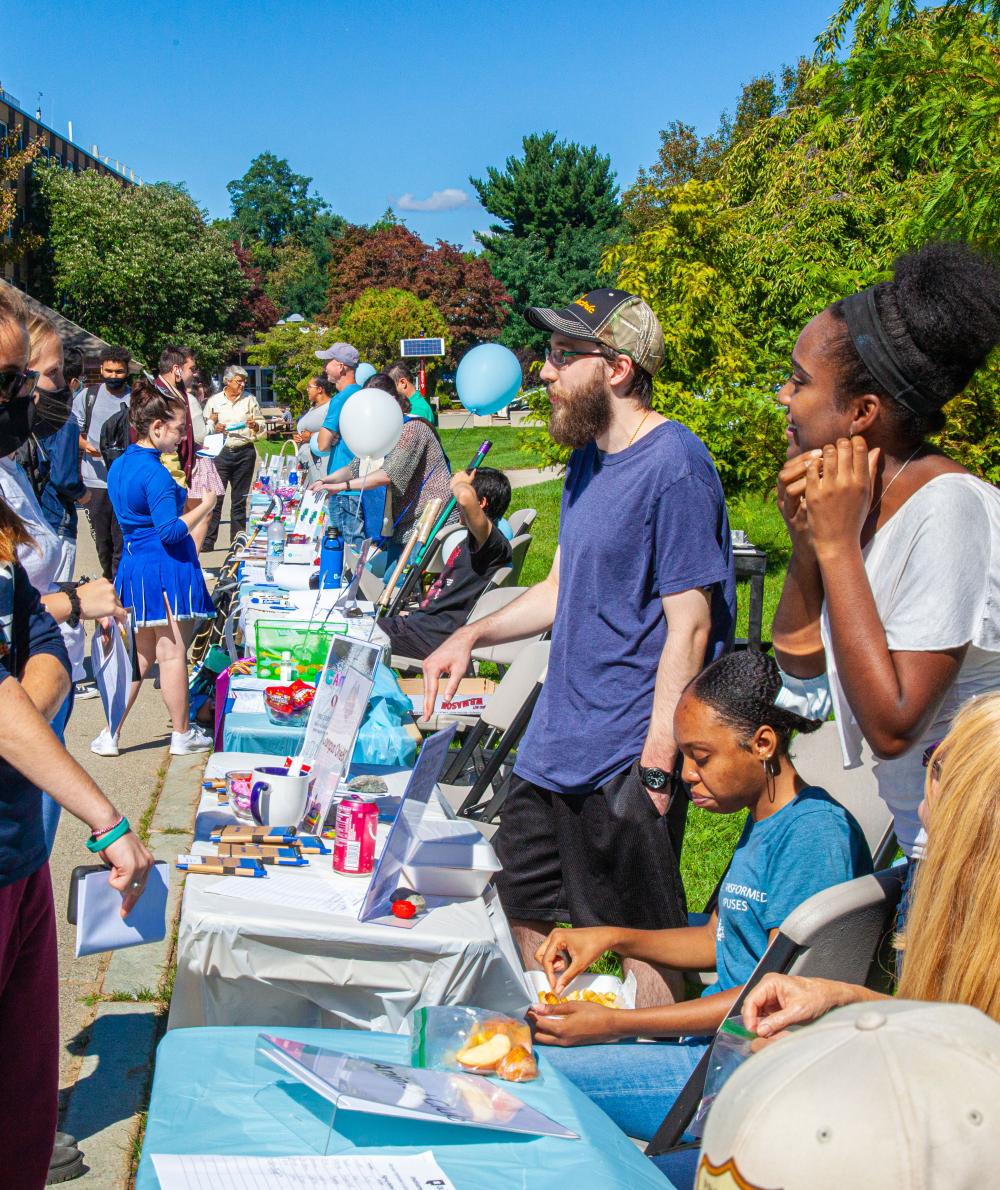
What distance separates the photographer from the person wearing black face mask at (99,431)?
350 inches

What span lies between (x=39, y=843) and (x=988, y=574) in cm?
181

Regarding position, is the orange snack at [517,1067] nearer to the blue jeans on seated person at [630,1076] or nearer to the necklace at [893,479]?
the blue jeans on seated person at [630,1076]

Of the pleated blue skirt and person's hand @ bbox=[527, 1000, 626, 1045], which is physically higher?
the pleated blue skirt

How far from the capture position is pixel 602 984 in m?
2.81

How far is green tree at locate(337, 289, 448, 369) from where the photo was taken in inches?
1190

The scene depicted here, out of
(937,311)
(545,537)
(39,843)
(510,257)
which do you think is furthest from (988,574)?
(510,257)

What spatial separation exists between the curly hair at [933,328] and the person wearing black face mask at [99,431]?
25.7 ft

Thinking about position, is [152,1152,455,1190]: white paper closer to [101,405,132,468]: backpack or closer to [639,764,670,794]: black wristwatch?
[639,764,670,794]: black wristwatch

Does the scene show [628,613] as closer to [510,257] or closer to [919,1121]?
[919,1121]

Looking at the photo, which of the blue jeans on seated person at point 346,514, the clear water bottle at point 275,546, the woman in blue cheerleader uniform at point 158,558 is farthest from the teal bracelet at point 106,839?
the blue jeans on seated person at point 346,514

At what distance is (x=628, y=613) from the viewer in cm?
302

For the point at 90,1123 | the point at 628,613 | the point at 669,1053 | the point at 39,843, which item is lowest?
the point at 90,1123

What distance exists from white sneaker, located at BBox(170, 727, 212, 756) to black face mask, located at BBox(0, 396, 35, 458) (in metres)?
3.71

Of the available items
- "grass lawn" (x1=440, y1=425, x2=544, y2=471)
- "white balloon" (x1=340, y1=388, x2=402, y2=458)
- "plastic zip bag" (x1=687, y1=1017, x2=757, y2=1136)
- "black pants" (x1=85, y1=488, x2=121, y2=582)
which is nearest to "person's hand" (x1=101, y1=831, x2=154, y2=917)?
"plastic zip bag" (x1=687, y1=1017, x2=757, y2=1136)
